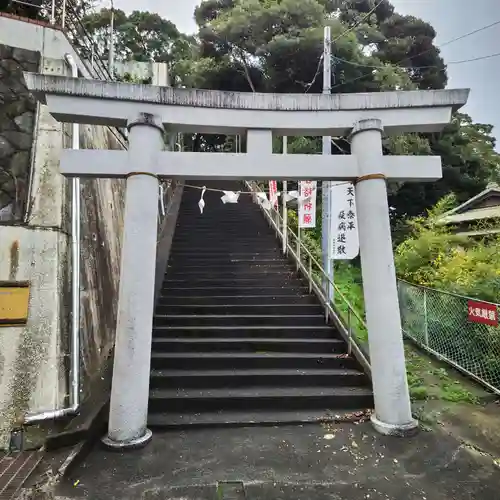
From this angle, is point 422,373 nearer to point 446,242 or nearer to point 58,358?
point 446,242

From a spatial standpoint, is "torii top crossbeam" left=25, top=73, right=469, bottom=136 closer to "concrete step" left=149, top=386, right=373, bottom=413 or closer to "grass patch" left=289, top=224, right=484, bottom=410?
"grass patch" left=289, top=224, right=484, bottom=410

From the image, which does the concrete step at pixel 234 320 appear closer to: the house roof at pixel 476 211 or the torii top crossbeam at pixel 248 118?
the torii top crossbeam at pixel 248 118

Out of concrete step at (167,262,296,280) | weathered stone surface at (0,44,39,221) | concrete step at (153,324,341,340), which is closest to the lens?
weathered stone surface at (0,44,39,221)

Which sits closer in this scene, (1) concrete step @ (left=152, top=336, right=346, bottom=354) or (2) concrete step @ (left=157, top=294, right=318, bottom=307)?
(1) concrete step @ (left=152, top=336, right=346, bottom=354)

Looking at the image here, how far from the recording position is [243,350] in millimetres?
6023

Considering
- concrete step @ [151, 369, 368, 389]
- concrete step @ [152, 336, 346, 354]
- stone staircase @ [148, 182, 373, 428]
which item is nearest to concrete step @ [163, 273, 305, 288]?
stone staircase @ [148, 182, 373, 428]

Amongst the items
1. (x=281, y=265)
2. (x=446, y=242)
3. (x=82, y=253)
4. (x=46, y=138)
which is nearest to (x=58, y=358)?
(x=82, y=253)

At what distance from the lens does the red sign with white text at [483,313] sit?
582cm

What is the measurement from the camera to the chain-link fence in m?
6.07

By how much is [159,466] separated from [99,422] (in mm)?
1030

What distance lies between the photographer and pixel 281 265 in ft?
29.4

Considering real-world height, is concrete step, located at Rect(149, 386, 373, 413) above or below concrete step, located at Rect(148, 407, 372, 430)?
A: above

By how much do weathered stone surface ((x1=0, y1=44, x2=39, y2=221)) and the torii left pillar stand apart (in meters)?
1.50

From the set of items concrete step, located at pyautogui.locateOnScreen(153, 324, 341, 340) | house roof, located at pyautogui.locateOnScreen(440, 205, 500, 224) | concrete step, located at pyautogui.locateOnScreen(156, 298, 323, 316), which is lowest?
concrete step, located at pyautogui.locateOnScreen(153, 324, 341, 340)
